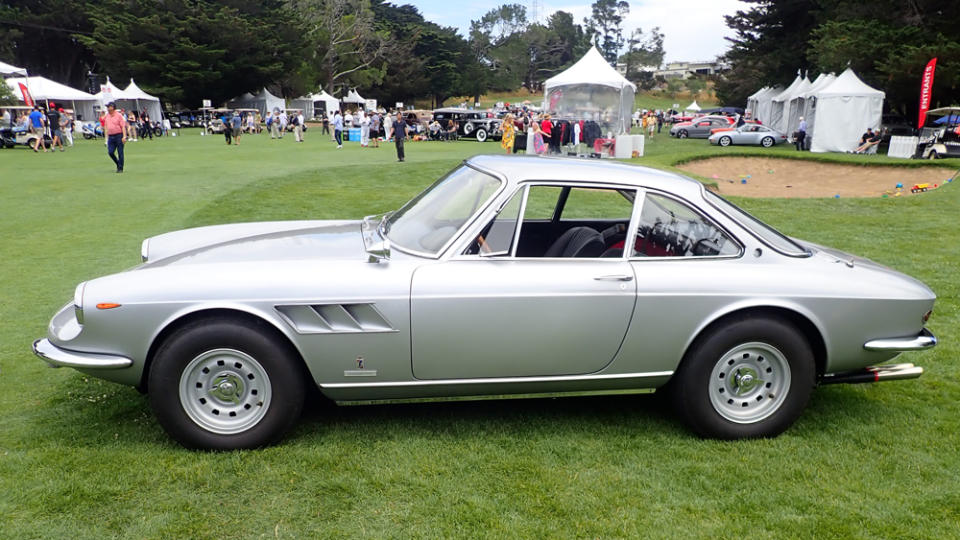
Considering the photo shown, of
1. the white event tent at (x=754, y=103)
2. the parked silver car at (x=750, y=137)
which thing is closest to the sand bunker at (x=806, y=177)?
the parked silver car at (x=750, y=137)

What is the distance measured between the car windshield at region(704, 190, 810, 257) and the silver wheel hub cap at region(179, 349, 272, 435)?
2694mm

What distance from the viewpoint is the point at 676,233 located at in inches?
159

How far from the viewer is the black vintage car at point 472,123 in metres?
37.8

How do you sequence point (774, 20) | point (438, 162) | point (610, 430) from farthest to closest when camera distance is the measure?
1. point (774, 20)
2. point (438, 162)
3. point (610, 430)

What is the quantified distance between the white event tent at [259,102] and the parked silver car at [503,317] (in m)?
58.3

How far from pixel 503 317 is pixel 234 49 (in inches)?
2320

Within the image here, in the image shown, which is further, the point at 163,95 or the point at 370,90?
the point at 370,90

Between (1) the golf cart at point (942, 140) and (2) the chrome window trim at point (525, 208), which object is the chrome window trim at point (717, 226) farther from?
(1) the golf cart at point (942, 140)

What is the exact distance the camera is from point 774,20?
49.7m

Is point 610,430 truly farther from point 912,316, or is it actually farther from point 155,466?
point 155,466

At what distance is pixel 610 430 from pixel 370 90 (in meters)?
80.3

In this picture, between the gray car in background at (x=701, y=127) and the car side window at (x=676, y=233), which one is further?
the gray car in background at (x=701, y=127)

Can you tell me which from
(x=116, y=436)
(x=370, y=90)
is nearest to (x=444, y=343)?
(x=116, y=436)

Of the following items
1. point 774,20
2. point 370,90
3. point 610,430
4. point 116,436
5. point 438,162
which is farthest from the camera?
point 370,90
